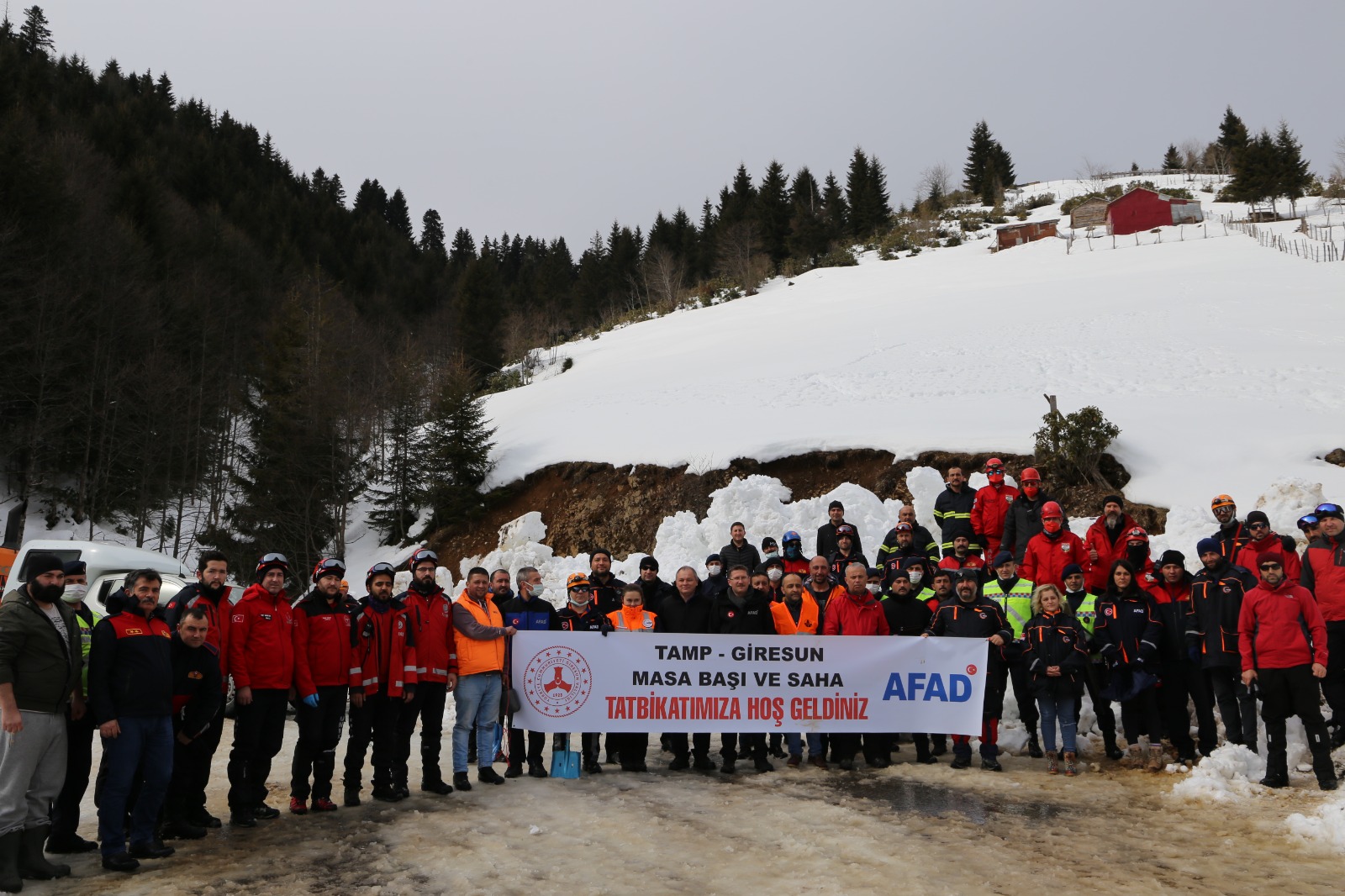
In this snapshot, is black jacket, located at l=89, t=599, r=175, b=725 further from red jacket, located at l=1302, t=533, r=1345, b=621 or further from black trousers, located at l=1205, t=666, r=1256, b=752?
red jacket, located at l=1302, t=533, r=1345, b=621

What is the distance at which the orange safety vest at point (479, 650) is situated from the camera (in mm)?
7699

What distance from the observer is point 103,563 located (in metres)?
13.4

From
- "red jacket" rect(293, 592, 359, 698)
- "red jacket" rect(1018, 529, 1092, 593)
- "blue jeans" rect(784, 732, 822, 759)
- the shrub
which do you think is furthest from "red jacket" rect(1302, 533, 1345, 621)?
the shrub

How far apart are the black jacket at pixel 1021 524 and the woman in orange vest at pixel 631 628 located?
4397mm

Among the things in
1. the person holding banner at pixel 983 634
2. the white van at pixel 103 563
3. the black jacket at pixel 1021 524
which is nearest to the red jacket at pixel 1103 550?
the black jacket at pixel 1021 524

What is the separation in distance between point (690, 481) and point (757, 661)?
12.1m

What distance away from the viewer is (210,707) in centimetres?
614

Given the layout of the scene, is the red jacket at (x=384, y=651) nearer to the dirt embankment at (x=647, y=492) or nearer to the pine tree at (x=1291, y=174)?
the dirt embankment at (x=647, y=492)

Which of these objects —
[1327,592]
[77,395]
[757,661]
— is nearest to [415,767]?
[757,661]

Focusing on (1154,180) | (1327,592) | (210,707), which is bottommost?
(210,707)

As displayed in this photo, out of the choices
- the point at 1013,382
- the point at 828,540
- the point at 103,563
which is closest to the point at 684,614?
the point at 828,540

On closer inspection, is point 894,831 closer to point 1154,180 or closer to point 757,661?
point 757,661

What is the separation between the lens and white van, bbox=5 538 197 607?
41.4ft

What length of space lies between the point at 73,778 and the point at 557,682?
3.63 meters
